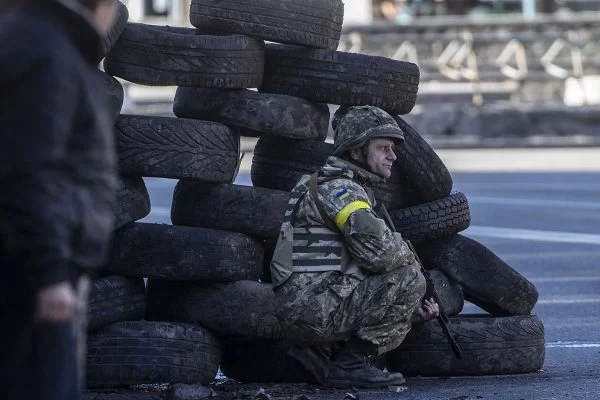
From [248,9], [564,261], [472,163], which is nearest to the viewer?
[248,9]

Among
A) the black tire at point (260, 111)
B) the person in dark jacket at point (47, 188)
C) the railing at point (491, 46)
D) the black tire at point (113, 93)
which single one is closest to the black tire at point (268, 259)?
the black tire at point (260, 111)

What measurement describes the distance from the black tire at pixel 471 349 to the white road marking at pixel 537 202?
938 cm

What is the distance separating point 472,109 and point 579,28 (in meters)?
3.26

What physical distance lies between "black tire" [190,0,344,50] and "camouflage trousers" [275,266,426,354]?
4.66 feet

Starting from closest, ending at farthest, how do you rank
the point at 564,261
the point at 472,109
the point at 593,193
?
1. the point at 564,261
2. the point at 593,193
3. the point at 472,109

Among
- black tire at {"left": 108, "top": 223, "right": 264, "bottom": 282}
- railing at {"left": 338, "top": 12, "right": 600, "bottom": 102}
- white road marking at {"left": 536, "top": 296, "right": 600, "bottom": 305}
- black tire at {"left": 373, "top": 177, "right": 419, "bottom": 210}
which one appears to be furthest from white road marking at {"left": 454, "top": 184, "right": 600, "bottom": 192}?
black tire at {"left": 108, "top": 223, "right": 264, "bottom": 282}

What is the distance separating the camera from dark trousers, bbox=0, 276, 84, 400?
3.29m

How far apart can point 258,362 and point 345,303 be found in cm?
79

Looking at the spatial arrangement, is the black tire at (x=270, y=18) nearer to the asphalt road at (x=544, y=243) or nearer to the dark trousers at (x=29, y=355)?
the asphalt road at (x=544, y=243)

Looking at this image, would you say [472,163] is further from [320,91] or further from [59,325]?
[59,325]

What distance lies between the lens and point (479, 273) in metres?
7.29

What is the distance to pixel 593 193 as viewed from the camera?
59.6 ft

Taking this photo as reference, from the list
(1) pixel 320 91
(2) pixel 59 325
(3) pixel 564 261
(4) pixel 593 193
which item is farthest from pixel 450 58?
(2) pixel 59 325

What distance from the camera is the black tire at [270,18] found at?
285 inches
